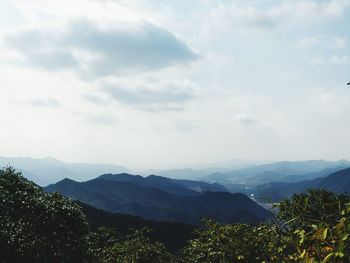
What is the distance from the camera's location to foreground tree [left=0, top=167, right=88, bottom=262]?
43188 mm

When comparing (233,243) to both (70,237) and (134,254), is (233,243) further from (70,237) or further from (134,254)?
(70,237)

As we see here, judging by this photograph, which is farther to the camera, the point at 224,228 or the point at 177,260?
the point at 177,260

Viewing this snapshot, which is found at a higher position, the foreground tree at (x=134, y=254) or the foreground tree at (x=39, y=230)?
the foreground tree at (x=39, y=230)

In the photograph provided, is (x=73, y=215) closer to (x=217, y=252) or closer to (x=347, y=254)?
(x=217, y=252)

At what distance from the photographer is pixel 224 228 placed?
38.4 meters

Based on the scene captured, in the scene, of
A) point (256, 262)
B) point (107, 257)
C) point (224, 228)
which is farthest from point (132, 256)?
point (256, 262)

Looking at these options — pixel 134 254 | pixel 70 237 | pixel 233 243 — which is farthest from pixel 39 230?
pixel 233 243

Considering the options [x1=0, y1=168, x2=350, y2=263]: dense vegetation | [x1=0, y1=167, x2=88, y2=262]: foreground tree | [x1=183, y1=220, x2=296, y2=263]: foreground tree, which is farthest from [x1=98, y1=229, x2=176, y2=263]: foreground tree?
[x1=183, y1=220, x2=296, y2=263]: foreground tree

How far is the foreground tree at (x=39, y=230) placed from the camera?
43188mm

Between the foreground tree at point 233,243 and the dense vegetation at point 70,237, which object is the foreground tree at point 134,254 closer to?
the dense vegetation at point 70,237

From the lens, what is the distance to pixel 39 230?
4359 centimetres

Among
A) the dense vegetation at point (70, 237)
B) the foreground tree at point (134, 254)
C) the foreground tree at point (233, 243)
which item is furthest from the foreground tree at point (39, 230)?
the foreground tree at point (233, 243)

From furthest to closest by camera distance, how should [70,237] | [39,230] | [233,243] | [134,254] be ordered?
[134,254] < [70,237] < [39,230] < [233,243]

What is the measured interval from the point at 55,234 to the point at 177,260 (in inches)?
658
